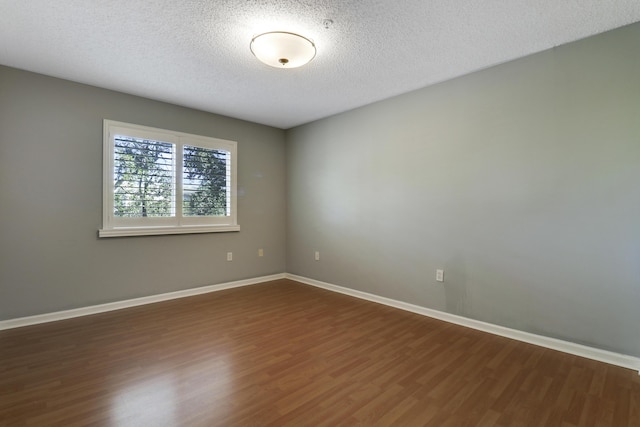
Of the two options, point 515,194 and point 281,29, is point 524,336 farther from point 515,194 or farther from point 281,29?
point 281,29

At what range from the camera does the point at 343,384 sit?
75.6 inches

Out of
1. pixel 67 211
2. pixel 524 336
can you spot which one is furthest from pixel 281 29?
pixel 524 336

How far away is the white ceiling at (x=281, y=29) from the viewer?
1.97 m

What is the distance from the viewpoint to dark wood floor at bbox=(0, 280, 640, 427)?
5.34ft

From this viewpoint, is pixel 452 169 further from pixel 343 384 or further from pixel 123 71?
pixel 123 71

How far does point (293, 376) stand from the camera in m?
2.01

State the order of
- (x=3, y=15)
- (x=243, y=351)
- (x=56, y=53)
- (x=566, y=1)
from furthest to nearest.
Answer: (x=56, y=53) < (x=243, y=351) < (x=3, y=15) < (x=566, y=1)

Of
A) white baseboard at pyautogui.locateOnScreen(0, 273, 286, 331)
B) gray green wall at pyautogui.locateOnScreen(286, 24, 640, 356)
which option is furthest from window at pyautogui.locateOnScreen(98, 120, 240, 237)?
gray green wall at pyautogui.locateOnScreen(286, 24, 640, 356)

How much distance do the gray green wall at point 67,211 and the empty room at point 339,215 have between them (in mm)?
20

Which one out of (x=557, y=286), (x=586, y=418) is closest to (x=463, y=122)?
(x=557, y=286)

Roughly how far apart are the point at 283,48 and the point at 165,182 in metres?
2.37

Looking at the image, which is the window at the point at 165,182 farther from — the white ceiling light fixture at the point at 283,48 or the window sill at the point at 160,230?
the white ceiling light fixture at the point at 283,48

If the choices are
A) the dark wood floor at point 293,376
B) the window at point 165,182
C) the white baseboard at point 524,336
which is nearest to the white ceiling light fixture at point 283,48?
the window at point 165,182

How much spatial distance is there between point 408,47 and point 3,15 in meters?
2.96
